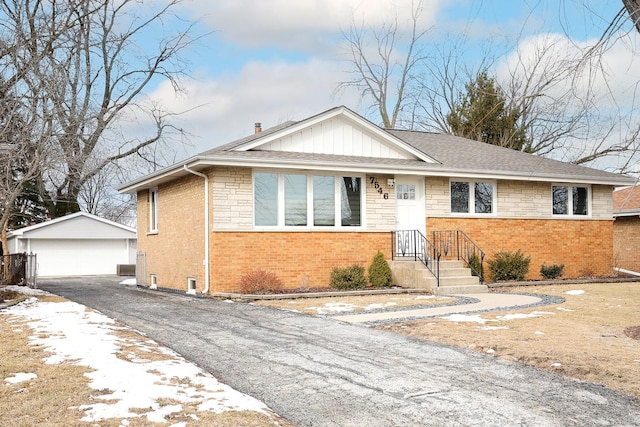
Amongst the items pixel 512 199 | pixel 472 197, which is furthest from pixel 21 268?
pixel 512 199

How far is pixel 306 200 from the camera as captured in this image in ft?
55.6

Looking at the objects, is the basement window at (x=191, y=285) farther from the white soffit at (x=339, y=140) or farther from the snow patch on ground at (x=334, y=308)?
the snow patch on ground at (x=334, y=308)

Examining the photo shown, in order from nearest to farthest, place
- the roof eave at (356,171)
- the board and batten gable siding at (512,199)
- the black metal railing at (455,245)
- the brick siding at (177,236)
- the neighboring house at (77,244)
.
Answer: the roof eave at (356,171) < the brick siding at (177,236) < the black metal railing at (455,245) < the board and batten gable siding at (512,199) < the neighboring house at (77,244)

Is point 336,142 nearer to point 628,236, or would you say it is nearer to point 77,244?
point 628,236

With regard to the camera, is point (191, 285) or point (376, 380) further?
point (191, 285)

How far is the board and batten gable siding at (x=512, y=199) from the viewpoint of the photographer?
736 inches

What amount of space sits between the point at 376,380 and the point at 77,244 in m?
31.1

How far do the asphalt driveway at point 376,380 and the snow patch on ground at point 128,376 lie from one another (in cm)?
32

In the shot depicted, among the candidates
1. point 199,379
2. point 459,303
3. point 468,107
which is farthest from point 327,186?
point 468,107

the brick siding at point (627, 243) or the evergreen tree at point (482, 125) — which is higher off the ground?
the evergreen tree at point (482, 125)

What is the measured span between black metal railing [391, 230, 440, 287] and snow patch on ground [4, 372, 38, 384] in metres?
12.3

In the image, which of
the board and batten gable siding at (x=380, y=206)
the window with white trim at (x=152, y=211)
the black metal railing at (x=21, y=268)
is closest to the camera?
the board and batten gable siding at (x=380, y=206)

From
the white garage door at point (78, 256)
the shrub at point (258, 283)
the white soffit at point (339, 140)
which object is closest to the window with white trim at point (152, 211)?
the white soffit at point (339, 140)

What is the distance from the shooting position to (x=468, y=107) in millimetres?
35188
